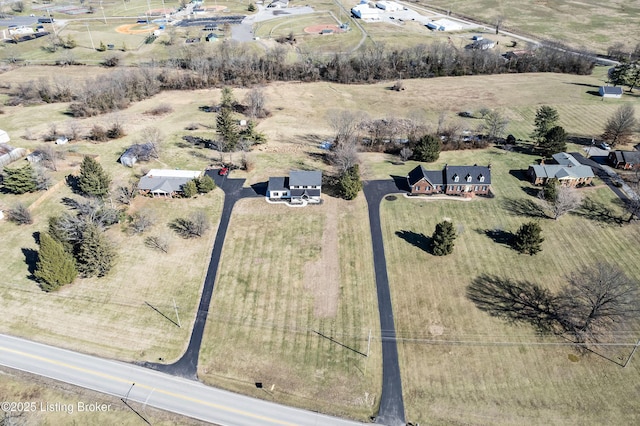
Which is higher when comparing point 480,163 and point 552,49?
point 552,49

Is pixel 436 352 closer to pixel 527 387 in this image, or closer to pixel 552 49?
pixel 527 387

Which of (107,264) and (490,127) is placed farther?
(490,127)

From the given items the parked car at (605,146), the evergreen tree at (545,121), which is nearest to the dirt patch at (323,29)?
the evergreen tree at (545,121)

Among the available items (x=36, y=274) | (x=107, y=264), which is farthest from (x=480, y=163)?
(x=36, y=274)

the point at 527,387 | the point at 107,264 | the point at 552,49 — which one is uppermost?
the point at 552,49

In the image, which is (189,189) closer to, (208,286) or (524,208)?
(208,286)

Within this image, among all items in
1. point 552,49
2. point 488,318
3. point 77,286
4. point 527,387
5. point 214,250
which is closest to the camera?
point 527,387

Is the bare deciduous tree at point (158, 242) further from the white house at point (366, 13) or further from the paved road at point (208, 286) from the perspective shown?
the white house at point (366, 13)

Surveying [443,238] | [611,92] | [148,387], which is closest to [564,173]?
[443,238]
